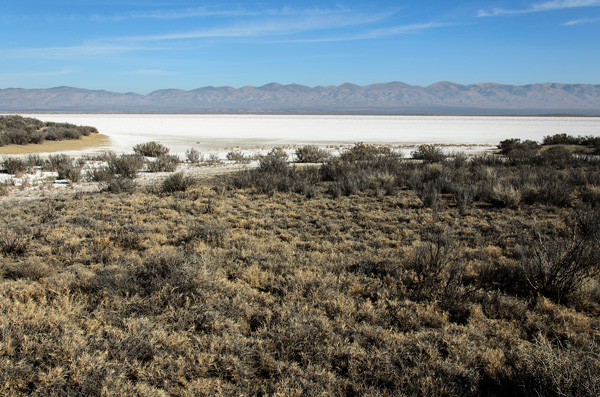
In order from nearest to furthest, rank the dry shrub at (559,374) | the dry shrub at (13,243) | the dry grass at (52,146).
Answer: the dry shrub at (559,374) < the dry shrub at (13,243) < the dry grass at (52,146)

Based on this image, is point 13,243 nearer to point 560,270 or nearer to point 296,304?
point 296,304

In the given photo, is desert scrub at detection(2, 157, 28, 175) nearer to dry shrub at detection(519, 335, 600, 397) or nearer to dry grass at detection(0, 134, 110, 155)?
dry grass at detection(0, 134, 110, 155)

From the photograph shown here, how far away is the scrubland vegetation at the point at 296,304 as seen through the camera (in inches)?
120

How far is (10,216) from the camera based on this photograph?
25.6ft

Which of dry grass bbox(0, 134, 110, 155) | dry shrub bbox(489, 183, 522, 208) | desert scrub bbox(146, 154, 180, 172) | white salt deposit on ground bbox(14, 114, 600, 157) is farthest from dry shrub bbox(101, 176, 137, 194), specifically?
dry grass bbox(0, 134, 110, 155)

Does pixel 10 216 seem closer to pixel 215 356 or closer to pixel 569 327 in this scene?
pixel 215 356

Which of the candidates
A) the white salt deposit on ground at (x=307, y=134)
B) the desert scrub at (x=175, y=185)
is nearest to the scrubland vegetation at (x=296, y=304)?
the desert scrub at (x=175, y=185)

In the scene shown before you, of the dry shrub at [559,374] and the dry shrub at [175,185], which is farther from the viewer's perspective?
the dry shrub at [175,185]

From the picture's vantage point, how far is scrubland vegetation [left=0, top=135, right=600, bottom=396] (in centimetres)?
304

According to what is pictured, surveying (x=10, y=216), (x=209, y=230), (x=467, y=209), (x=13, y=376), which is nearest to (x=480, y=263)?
(x=467, y=209)

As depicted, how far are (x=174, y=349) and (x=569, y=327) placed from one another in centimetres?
409

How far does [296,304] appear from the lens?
14.1 feet

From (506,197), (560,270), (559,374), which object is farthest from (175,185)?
(559,374)

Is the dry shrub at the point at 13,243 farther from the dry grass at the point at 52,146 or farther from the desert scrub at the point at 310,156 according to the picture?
the dry grass at the point at 52,146
